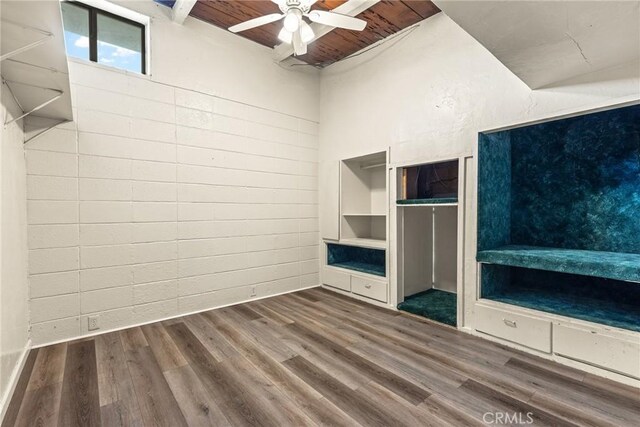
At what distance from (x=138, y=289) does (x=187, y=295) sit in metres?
0.51

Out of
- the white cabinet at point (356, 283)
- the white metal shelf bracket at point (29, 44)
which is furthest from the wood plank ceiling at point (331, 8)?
the white cabinet at point (356, 283)

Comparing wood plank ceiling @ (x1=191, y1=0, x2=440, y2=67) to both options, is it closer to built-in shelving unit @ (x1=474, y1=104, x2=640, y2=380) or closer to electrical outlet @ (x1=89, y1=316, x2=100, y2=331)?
A: built-in shelving unit @ (x1=474, y1=104, x2=640, y2=380)

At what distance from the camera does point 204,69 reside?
3.43 metres

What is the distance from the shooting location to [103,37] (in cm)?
294

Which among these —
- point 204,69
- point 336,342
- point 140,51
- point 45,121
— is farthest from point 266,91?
point 336,342

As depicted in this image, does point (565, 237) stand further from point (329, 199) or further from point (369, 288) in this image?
point (329, 199)

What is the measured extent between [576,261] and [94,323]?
13.9 ft

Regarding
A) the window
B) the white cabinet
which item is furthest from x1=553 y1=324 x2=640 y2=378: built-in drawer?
the window

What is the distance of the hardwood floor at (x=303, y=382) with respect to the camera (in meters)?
1.66

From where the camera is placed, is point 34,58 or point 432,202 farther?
point 432,202

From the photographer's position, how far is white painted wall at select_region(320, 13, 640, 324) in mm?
2225

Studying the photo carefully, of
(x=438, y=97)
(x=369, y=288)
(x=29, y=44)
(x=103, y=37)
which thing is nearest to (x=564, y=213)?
(x=438, y=97)

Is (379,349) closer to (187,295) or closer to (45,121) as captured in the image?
(187,295)

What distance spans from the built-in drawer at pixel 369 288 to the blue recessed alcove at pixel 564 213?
1159mm
